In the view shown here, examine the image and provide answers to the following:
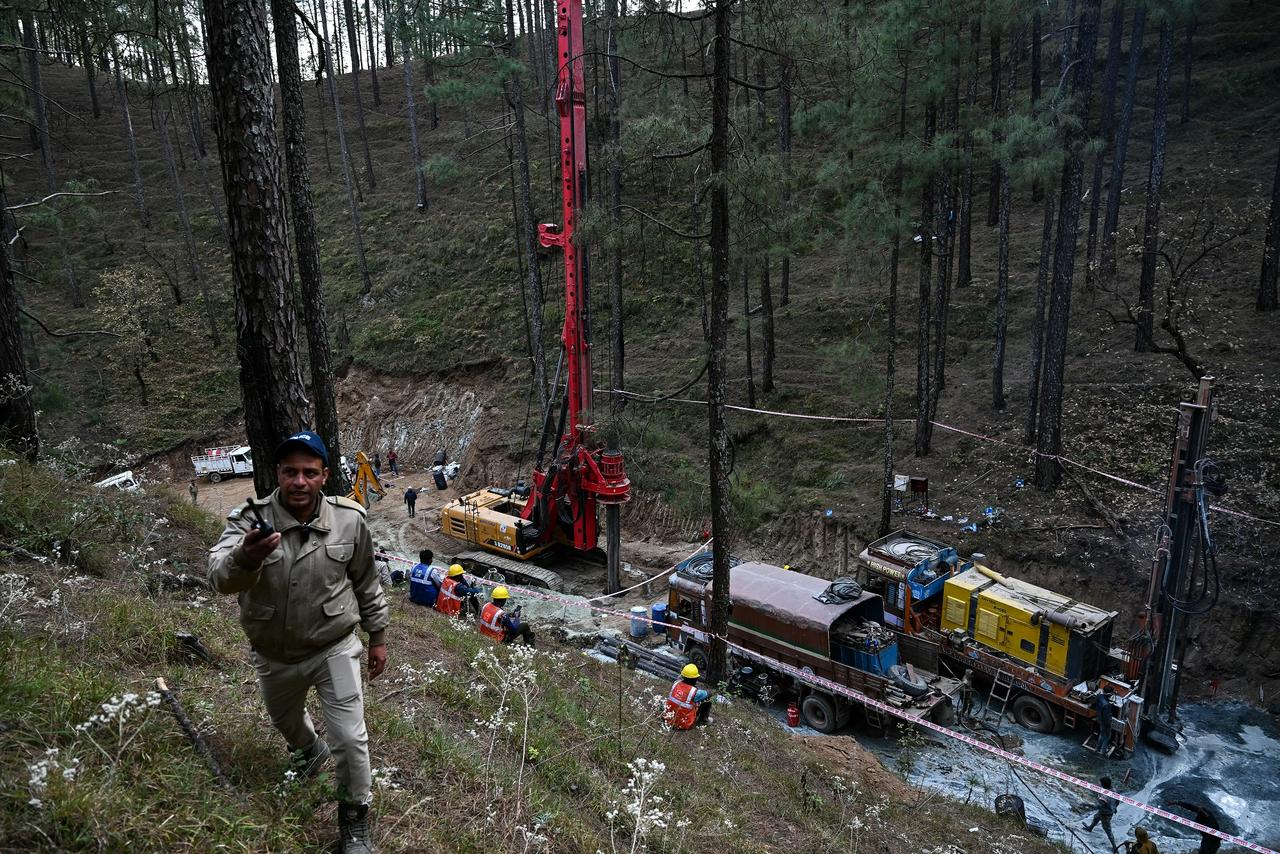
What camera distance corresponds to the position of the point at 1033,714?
12891mm

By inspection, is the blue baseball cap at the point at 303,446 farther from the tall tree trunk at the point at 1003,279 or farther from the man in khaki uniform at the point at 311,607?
the tall tree trunk at the point at 1003,279

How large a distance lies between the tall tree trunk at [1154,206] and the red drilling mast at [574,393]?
48.5ft

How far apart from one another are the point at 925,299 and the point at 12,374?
17.3 meters

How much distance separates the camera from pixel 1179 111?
31375mm

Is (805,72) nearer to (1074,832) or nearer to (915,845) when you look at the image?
(915,845)

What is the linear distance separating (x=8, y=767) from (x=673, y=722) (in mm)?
6826

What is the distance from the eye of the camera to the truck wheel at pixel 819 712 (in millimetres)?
12547

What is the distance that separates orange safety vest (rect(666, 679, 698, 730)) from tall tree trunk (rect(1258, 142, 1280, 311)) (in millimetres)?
20806

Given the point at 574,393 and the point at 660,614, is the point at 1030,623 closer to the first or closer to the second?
the point at 660,614

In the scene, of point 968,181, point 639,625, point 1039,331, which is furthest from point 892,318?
point 968,181

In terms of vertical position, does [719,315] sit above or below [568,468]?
above

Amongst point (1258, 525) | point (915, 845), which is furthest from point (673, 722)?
point (1258, 525)

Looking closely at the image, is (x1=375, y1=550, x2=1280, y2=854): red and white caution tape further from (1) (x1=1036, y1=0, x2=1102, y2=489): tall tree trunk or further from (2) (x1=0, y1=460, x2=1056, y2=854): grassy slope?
(1) (x1=1036, y1=0, x2=1102, y2=489): tall tree trunk

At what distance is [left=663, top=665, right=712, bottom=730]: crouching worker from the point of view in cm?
894
